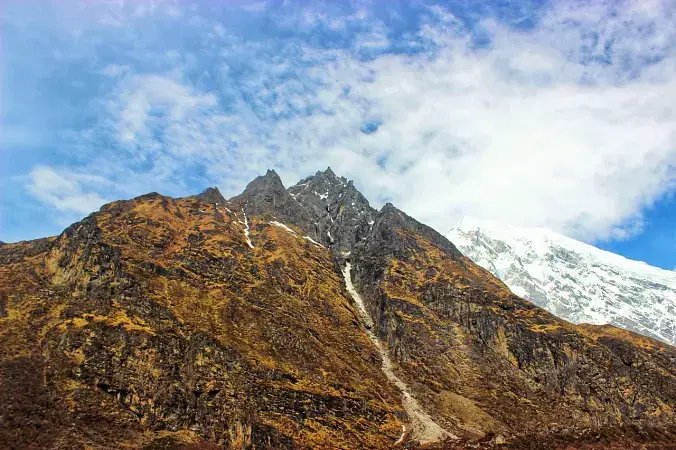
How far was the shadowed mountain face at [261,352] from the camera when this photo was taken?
289 feet

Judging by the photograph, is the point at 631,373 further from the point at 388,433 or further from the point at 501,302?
the point at 388,433

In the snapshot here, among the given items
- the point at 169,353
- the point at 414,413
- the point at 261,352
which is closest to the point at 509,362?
the point at 414,413

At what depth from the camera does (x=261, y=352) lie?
112 metres

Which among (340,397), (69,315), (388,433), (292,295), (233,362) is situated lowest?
(388,433)

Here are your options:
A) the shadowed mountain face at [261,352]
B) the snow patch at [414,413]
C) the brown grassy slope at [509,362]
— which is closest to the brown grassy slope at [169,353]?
the shadowed mountain face at [261,352]

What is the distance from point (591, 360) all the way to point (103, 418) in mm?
129055

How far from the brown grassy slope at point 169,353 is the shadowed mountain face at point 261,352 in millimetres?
371

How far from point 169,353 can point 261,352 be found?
73.0 feet

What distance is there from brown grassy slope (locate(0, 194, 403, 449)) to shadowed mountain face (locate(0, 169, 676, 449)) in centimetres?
37

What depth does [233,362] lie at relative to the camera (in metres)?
104

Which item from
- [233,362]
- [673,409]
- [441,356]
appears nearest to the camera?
[233,362]

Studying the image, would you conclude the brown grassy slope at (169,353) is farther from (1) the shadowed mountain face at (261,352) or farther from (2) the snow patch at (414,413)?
(2) the snow patch at (414,413)

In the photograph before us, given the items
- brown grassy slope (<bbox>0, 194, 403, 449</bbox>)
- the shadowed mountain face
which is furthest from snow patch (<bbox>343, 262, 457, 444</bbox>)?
brown grassy slope (<bbox>0, 194, 403, 449</bbox>)

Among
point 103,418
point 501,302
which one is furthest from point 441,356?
point 103,418
